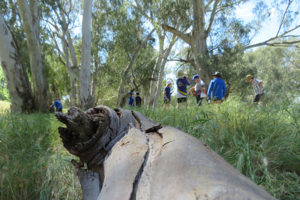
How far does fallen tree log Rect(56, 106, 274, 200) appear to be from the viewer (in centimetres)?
52

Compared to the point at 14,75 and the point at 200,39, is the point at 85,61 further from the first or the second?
the point at 200,39

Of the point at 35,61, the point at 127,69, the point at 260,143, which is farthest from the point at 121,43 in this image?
the point at 260,143

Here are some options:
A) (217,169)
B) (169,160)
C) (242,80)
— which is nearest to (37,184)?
(169,160)

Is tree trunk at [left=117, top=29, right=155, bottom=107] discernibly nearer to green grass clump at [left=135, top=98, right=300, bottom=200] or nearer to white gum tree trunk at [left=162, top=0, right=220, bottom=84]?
white gum tree trunk at [left=162, top=0, right=220, bottom=84]

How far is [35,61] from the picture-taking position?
6047 millimetres

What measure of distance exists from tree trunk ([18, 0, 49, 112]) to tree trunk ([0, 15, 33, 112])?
0.23 m

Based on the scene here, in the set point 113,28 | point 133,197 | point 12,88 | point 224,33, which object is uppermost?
point 113,28

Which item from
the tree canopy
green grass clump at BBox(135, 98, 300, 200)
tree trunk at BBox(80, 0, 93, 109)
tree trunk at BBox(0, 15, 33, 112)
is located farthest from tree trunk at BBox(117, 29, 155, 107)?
green grass clump at BBox(135, 98, 300, 200)

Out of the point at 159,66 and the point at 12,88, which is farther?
the point at 159,66

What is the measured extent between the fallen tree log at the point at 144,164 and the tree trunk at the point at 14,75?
573cm

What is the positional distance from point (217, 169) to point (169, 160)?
0.55ft

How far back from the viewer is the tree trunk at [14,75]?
5.34 metres

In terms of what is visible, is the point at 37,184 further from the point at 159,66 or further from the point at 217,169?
the point at 159,66

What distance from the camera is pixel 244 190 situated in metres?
0.49
